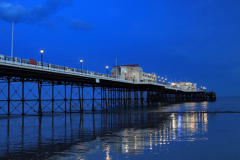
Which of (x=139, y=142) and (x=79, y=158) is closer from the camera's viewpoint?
(x=79, y=158)

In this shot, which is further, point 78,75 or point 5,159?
point 78,75

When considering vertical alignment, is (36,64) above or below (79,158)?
above

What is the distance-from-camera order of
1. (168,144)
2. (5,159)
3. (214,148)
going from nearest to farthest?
(5,159) < (214,148) < (168,144)

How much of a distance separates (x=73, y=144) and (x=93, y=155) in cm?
236

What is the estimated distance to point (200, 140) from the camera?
11.5 meters

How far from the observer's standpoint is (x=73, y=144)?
10.7m

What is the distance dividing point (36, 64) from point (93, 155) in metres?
18.7

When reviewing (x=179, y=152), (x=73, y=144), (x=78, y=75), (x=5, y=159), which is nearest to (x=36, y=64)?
(x=78, y=75)

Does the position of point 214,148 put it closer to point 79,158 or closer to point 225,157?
point 225,157

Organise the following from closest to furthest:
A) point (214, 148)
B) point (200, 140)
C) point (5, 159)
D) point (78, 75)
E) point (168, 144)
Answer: point (5, 159) < point (214, 148) < point (168, 144) < point (200, 140) < point (78, 75)

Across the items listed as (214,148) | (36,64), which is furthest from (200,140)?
(36,64)

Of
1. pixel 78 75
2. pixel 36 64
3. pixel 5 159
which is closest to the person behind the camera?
pixel 5 159

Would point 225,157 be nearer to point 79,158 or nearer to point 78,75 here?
point 79,158

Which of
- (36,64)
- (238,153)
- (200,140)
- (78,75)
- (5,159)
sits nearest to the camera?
(5,159)
